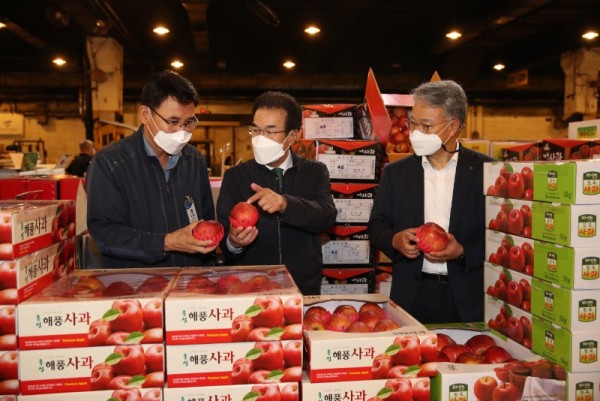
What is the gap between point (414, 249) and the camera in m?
2.25

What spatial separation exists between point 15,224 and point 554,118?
20.8 metres

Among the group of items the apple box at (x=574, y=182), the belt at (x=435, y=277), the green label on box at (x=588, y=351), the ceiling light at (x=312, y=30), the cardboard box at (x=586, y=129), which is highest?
the ceiling light at (x=312, y=30)

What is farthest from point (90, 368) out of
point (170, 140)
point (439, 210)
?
point (439, 210)

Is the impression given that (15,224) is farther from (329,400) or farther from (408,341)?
(408,341)

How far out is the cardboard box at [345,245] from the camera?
4484mm

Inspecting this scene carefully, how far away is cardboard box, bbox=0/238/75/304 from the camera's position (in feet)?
4.73

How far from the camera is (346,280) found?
14.8 feet

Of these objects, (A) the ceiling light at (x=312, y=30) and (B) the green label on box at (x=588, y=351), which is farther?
(A) the ceiling light at (x=312, y=30)

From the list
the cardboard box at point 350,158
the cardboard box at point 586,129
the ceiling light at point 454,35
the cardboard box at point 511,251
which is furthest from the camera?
the ceiling light at point 454,35

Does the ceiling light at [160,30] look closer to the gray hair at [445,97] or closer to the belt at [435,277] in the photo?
the gray hair at [445,97]

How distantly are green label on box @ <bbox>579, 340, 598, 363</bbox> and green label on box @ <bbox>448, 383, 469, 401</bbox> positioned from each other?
376 mm

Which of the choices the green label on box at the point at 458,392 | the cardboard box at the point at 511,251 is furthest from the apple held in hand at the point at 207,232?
the cardboard box at the point at 511,251

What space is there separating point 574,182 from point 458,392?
2.26ft

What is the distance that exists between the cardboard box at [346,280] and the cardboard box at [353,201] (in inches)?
15.9
